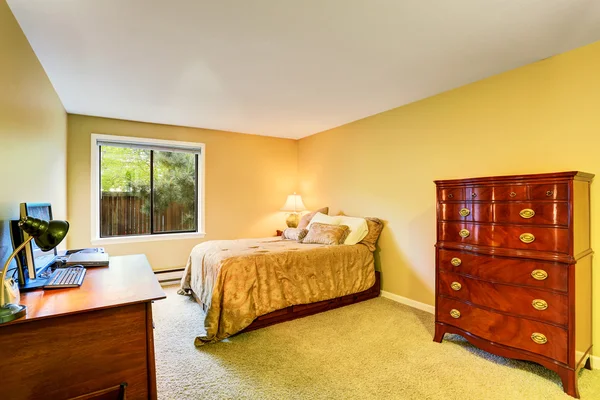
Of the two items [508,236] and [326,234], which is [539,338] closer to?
[508,236]

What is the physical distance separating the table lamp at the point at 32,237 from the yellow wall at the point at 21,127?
488 millimetres

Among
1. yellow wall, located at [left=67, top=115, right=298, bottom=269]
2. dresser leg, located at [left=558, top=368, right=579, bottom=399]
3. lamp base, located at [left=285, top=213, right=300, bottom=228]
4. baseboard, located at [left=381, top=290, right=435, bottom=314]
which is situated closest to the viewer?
dresser leg, located at [left=558, top=368, right=579, bottom=399]

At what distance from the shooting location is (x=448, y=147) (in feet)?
10.2

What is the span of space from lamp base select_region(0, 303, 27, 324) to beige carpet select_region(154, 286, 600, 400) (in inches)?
40.2

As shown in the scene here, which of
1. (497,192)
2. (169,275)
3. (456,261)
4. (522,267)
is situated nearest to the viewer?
(522,267)

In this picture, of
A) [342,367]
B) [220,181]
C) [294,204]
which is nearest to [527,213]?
[342,367]

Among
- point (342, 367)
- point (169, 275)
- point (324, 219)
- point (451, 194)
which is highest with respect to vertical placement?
point (451, 194)

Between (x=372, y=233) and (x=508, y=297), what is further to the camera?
(x=372, y=233)

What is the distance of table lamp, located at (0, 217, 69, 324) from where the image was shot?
3.89 ft

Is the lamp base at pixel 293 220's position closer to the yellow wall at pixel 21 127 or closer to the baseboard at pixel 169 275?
the baseboard at pixel 169 275

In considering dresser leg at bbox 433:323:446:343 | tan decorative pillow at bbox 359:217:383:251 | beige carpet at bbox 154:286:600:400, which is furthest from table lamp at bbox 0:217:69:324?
tan decorative pillow at bbox 359:217:383:251

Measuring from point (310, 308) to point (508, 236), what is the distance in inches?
75.7

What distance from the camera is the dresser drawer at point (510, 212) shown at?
195 centimetres

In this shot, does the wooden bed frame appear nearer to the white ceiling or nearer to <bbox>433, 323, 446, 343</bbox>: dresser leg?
<bbox>433, 323, 446, 343</bbox>: dresser leg
